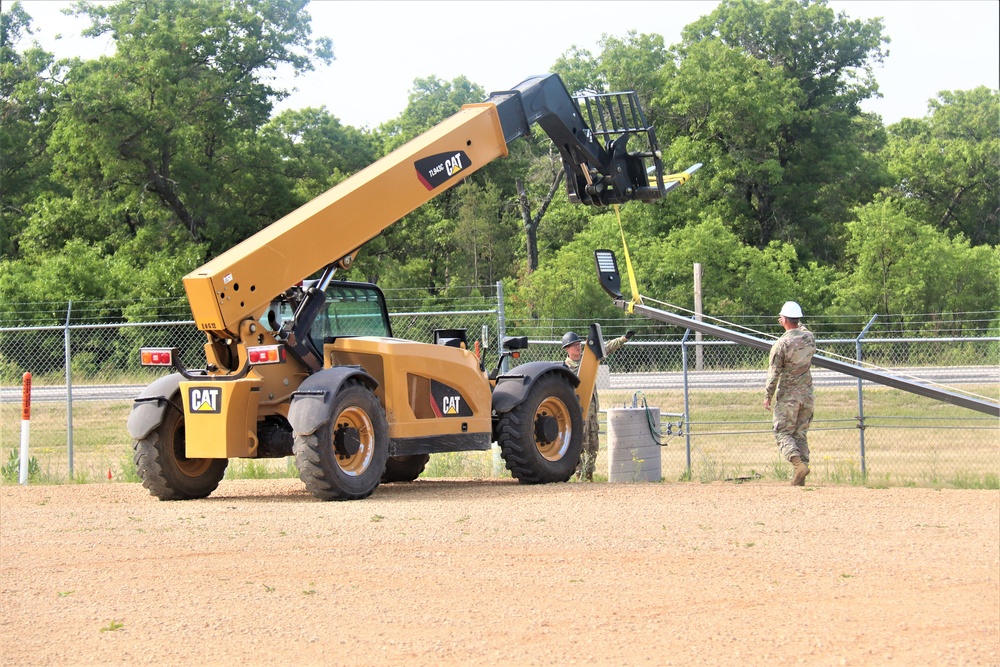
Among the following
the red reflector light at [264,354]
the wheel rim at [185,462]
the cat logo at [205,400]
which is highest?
→ the red reflector light at [264,354]

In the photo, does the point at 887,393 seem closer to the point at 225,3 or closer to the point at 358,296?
the point at 358,296

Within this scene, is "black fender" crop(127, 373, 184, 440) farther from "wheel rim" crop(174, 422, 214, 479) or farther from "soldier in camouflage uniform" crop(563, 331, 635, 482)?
"soldier in camouflage uniform" crop(563, 331, 635, 482)

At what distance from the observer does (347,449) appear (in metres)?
10.9

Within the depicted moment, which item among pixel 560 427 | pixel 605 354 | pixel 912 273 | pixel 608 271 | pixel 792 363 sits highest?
pixel 912 273

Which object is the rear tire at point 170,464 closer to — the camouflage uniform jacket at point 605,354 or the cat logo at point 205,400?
the cat logo at point 205,400

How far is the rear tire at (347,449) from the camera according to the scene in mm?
10391

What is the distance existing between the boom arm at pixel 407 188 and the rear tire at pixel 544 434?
229 cm

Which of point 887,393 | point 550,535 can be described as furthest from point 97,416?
point 550,535

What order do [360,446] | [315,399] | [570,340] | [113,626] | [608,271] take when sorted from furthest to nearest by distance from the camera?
[570,340] < [608,271] < [360,446] < [315,399] < [113,626]

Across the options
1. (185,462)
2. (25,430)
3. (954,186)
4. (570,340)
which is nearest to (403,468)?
(570,340)

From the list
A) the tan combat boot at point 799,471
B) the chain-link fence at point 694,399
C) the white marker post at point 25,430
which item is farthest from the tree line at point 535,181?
the tan combat boot at point 799,471

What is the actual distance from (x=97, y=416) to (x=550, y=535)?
710 inches

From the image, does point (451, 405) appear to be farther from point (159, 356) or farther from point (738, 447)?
point (738, 447)

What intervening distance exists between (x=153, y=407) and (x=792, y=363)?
6375mm
